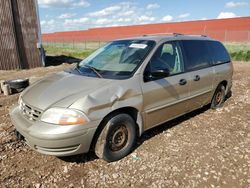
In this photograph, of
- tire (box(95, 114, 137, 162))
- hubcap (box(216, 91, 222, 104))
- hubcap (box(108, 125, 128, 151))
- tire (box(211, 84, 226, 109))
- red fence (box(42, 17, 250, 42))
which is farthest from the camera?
red fence (box(42, 17, 250, 42))

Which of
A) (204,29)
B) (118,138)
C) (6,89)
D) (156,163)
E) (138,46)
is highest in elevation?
(138,46)

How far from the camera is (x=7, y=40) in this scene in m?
11.5

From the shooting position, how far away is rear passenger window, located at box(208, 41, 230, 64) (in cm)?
519

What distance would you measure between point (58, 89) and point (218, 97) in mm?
3953

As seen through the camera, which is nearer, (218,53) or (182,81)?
(182,81)

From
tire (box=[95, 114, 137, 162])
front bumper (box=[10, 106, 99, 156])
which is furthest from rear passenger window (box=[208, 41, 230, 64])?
front bumper (box=[10, 106, 99, 156])

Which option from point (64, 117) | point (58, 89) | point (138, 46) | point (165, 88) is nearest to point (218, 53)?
point (165, 88)

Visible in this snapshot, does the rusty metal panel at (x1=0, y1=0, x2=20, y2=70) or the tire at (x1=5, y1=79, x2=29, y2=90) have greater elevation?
the rusty metal panel at (x1=0, y1=0, x2=20, y2=70)

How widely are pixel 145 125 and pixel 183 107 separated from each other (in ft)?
3.39

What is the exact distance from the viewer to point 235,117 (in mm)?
5207

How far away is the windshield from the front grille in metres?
1.02

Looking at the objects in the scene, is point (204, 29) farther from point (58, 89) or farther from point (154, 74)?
point (58, 89)

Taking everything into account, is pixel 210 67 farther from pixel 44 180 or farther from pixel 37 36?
pixel 37 36

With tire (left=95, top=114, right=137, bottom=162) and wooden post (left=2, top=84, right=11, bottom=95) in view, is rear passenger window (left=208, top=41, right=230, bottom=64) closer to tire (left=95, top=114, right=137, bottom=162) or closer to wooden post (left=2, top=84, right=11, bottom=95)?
tire (left=95, top=114, right=137, bottom=162)
